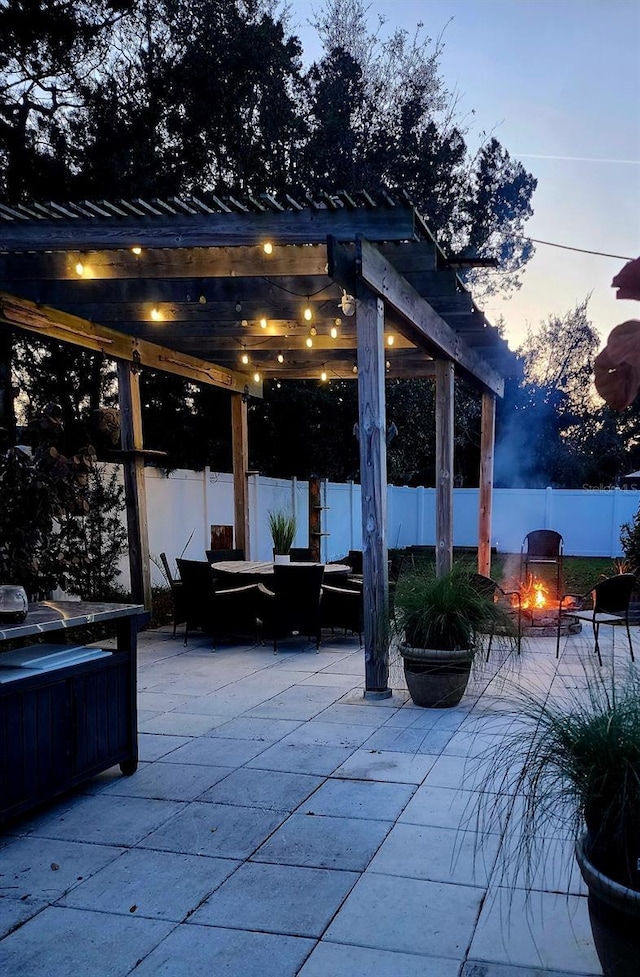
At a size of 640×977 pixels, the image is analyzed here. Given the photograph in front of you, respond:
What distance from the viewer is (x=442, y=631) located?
4.70 metres

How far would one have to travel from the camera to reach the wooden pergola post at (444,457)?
24.8 ft

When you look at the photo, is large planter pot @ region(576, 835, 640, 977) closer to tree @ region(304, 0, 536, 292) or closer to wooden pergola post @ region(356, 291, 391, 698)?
wooden pergola post @ region(356, 291, 391, 698)

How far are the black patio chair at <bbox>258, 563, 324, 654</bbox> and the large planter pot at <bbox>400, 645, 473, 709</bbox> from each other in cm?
159

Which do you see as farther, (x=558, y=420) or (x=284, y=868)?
(x=558, y=420)

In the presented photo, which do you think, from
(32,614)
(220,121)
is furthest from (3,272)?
(220,121)

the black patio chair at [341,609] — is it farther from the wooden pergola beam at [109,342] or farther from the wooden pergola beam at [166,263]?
the wooden pergola beam at [109,342]

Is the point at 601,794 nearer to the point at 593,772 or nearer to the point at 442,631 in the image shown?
the point at 593,772

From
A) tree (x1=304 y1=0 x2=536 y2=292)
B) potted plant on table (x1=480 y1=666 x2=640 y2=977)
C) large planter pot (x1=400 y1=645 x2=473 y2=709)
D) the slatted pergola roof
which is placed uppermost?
tree (x1=304 y1=0 x2=536 y2=292)

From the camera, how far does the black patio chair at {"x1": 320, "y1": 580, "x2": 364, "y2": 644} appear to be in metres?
6.85

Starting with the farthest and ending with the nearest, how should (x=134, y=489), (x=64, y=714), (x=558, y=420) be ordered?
(x=558, y=420), (x=134, y=489), (x=64, y=714)

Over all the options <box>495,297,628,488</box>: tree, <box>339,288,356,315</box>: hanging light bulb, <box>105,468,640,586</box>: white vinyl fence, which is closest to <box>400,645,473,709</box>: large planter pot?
<box>339,288,356,315</box>: hanging light bulb

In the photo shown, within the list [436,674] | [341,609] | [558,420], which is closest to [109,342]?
[341,609]

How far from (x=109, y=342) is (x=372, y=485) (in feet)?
11.5

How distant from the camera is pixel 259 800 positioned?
11.0ft
